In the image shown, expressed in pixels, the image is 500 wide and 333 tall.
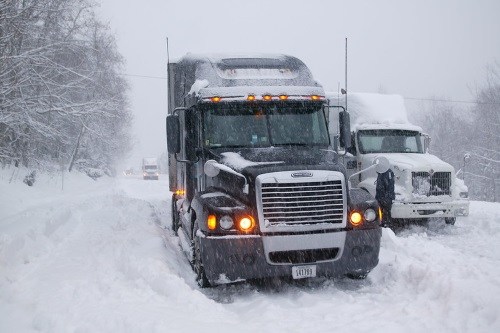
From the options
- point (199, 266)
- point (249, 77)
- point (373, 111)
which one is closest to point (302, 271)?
point (199, 266)

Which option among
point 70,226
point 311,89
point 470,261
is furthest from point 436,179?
point 70,226

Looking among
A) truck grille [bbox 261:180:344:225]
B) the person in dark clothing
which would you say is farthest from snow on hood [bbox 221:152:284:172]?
the person in dark clothing

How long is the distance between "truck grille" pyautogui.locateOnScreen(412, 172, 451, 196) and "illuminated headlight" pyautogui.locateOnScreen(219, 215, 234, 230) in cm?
732

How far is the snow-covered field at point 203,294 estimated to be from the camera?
5.10 metres

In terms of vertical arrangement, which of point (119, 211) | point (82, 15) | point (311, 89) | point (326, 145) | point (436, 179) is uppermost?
point (82, 15)

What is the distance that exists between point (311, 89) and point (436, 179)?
5.97 meters

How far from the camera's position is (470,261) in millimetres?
7512

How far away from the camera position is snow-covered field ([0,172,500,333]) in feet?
16.7

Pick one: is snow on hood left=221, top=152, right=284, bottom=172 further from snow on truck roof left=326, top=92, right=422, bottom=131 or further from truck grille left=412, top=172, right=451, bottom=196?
snow on truck roof left=326, top=92, right=422, bottom=131

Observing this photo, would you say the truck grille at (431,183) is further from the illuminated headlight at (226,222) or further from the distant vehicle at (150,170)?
the distant vehicle at (150,170)

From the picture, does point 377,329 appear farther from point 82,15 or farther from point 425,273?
point 82,15

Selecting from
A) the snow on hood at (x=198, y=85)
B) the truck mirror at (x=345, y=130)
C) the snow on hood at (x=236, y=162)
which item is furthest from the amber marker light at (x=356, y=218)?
the snow on hood at (x=198, y=85)

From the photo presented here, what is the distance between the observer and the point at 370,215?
267 inches

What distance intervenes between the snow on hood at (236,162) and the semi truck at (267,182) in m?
0.02
